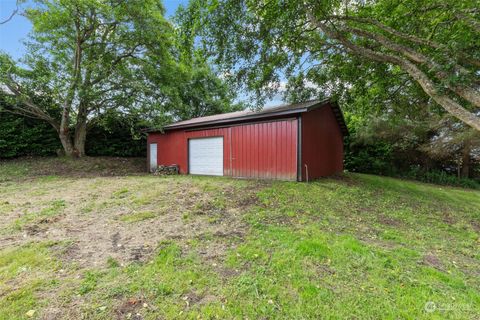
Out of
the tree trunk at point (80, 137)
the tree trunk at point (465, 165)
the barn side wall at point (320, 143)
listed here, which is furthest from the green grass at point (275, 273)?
the tree trunk at point (465, 165)

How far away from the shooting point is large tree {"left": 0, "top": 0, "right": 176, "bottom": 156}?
10508 millimetres

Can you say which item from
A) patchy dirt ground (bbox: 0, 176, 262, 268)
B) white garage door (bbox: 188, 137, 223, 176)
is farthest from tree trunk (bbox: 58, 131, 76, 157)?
white garage door (bbox: 188, 137, 223, 176)

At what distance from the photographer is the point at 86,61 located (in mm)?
11188

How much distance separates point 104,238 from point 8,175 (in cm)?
951

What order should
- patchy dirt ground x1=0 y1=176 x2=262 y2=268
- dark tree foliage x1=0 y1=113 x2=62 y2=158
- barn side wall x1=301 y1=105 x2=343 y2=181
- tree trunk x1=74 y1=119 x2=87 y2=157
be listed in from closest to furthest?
patchy dirt ground x1=0 y1=176 x2=262 y2=268 < barn side wall x1=301 y1=105 x2=343 y2=181 < dark tree foliage x1=0 y1=113 x2=62 y2=158 < tree trunk x1=74 y1=119 x2=87 y2=157

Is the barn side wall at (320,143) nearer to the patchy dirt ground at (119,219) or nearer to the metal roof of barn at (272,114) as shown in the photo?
the metal roof of barn at (272,114)

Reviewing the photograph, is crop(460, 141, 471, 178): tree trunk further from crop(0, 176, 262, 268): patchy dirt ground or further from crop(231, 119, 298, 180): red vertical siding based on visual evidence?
crop(0, 176, 262, 268): patchy dirt ground

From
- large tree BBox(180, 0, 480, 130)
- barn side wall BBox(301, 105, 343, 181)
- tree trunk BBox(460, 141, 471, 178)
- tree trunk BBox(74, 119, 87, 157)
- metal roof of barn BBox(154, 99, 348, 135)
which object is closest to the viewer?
large tree BBox(180, 0, 480, 130)

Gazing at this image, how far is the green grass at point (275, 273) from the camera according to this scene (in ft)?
6.69

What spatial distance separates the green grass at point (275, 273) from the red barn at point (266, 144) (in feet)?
11.3

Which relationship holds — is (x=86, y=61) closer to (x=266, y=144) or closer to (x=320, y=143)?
(x=266, y=144)

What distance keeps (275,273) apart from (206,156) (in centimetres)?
809

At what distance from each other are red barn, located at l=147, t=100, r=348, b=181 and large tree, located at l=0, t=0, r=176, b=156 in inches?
142

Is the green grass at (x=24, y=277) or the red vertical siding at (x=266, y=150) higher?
the red vertical siding at (x=266, y=150)
